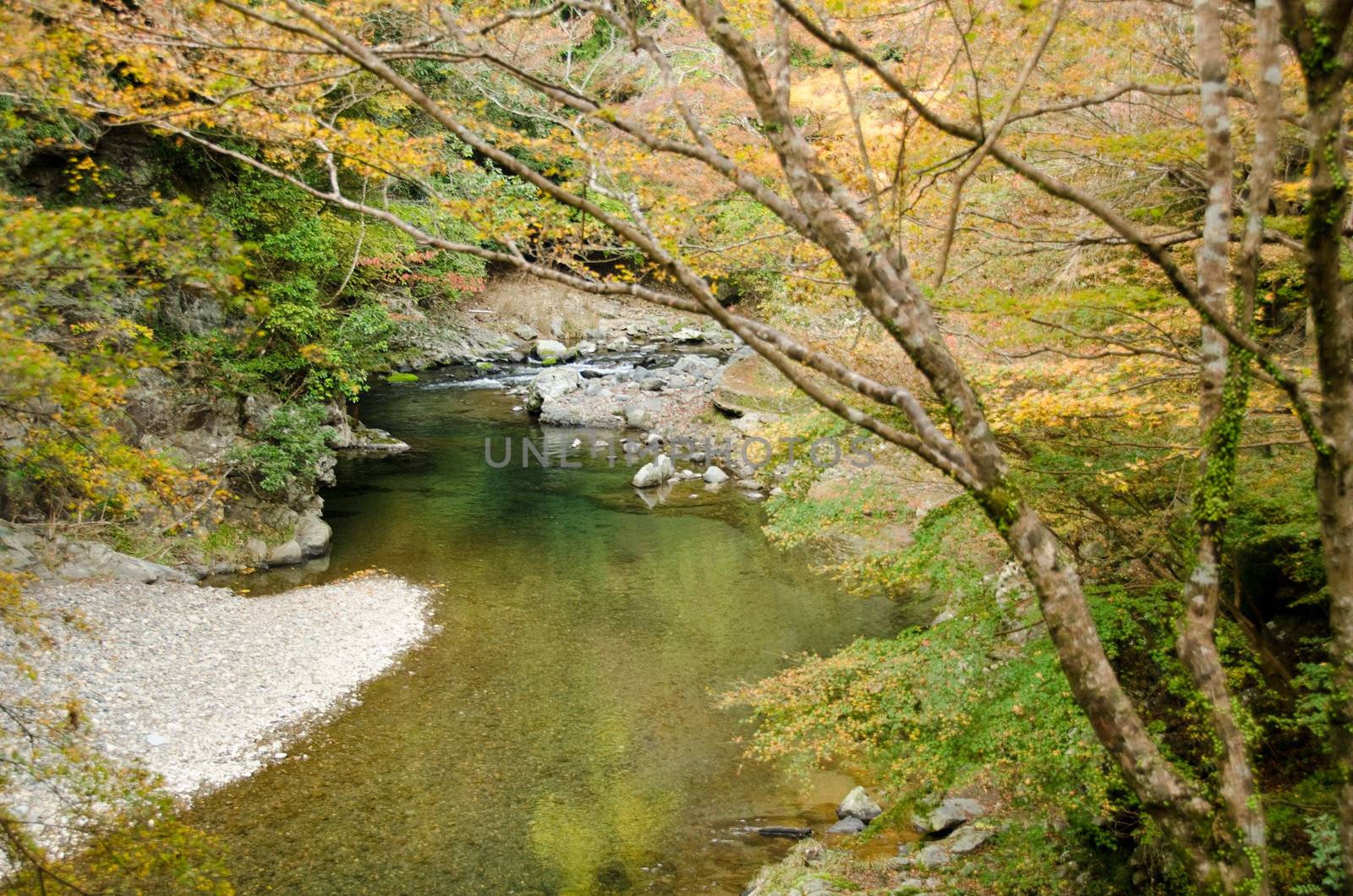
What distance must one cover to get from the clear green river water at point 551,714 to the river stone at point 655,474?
0.86 meters

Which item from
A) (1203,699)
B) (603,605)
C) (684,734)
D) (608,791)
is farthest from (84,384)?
(603,605)

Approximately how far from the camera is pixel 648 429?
2141cm

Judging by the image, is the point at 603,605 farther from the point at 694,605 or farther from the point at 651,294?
the point at 651,294

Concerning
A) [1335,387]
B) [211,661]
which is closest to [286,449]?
[211,661]

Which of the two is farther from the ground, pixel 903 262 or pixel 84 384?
pixel 903 262

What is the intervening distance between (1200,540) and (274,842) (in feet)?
25.4

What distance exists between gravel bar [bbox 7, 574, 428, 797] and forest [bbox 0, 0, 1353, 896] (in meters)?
0.07

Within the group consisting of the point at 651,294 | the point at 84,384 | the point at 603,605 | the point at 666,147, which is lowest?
the point at 603,605

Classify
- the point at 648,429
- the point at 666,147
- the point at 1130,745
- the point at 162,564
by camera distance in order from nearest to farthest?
the point at 1130,745, the point at 666,147, the point at 162,564, the point at 648,429

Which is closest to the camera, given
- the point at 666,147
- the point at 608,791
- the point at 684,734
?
the point at 666,147

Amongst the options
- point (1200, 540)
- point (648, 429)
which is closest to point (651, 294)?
point (1200, 540)

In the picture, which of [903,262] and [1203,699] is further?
[903,262]

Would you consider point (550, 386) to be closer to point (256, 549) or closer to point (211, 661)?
point (256, 549)

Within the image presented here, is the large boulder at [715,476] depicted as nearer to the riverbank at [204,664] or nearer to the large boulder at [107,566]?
the riverbank at [204,664]
